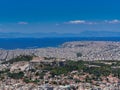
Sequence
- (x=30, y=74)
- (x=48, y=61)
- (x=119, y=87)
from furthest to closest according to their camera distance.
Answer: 1. (x=48, y=61)
2. (x=30, y=74)
3. (x=119, y=87)

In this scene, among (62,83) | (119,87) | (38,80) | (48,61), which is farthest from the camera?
(48,61)

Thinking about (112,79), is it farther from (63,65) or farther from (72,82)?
(63,65)

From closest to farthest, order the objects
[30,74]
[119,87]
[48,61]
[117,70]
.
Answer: [119,87], [30,74], [117,70], [48,61]

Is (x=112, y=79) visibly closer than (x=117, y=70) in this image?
Yes

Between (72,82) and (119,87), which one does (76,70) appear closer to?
(72,82)

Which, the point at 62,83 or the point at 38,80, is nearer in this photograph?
the point at 62,83

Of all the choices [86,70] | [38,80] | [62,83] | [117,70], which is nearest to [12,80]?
[38,80]

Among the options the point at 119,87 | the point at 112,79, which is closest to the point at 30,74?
the point at 112,79

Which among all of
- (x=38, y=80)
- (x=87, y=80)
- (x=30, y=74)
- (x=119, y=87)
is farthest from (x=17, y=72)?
(x=119, y=87)

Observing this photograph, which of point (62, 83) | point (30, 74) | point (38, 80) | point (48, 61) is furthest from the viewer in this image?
point (48, 61)
